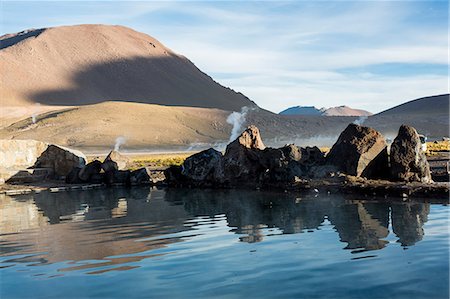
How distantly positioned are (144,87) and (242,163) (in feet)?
443

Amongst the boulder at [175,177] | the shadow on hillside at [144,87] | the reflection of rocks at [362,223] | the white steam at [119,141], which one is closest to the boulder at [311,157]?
the boulder at [175,177]

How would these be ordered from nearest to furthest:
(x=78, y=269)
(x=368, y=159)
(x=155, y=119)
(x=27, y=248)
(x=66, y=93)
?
1. (x=78, y=269)
2. (x=27, y=248)
3. (x=368, y=159)
4. (x=155, y=119)
5. (x=66, y=93)

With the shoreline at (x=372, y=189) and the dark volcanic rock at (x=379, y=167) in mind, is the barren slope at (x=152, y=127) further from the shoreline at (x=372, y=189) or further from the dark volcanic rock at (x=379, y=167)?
the dark volcanic rock at (x=379, y=167)

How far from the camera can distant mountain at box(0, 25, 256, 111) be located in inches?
5669

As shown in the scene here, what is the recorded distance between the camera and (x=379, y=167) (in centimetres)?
2064

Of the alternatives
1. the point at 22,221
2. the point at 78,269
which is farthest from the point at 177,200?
the point at 78,269

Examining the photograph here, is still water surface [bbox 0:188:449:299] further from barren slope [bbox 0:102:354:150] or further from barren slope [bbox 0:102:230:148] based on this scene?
barren slope [bbox 0:102:230:148]

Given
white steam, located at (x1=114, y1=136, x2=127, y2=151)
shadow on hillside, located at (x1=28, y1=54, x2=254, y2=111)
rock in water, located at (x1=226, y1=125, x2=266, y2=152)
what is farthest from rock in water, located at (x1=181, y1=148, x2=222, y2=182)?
shadow on hillside, located at (x1=28, y1=54, x2=254, y2=111)

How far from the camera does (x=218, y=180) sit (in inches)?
945

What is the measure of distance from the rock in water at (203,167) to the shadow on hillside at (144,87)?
12003 cm

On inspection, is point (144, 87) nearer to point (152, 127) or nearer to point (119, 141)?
point (152, 127)

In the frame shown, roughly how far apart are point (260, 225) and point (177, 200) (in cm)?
721

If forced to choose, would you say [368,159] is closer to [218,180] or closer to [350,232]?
[218,180]

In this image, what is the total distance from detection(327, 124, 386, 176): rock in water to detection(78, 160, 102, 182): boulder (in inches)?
543
